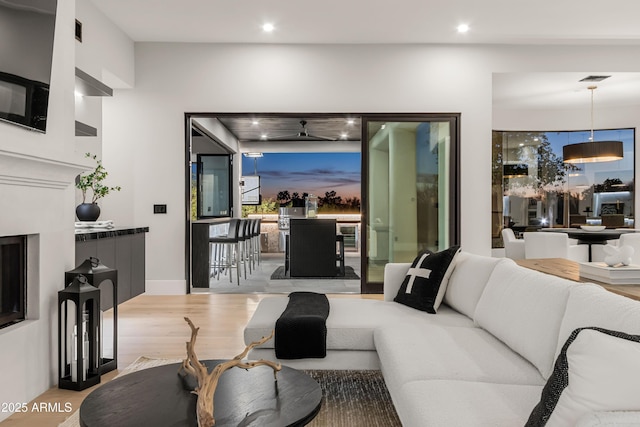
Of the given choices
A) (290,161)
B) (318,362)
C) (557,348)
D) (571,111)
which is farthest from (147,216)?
(571,111)

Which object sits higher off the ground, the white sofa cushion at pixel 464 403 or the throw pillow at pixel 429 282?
the throw pillow at pixel 429 282

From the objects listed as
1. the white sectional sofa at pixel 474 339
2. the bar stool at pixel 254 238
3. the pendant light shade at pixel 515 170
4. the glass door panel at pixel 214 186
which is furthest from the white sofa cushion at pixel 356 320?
the glass door panel at pixel 214 186

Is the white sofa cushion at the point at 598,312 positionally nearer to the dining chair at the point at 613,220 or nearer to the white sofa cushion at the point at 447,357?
the white sofa cushion at the point at 447,357

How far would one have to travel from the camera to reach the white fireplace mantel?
7.23 ft

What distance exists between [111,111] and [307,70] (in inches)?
97.2

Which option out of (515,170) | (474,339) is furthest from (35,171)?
(515,170)

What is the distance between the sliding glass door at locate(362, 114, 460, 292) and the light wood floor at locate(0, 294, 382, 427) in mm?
733

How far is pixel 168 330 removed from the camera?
12.8 feet

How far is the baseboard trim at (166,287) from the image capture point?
18.0 feet

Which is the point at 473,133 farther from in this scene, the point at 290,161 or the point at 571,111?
the point at 290,161

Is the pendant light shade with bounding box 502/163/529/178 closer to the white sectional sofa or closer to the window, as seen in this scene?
the window

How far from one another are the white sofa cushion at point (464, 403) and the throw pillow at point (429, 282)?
1193 mm

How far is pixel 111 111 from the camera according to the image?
5473 millimetres

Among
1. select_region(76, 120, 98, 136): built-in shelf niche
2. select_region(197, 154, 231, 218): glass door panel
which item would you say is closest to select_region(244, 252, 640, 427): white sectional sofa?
select_region(76, 120, 98, 136): built-in shelf niche
